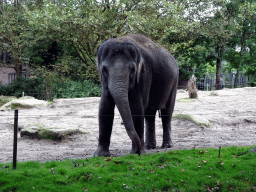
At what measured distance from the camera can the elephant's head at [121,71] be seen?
506cm

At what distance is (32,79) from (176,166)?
16.8 metres

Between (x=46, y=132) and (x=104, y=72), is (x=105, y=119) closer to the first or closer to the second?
(x=104, y=72)

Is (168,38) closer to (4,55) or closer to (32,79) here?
(32,79)

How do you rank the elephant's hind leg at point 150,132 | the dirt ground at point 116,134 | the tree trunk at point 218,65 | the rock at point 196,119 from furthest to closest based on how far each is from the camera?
the tree trunk at point 218,65 → the rock at point 196,119 → the elephant's hind leg at point 150,132 → the dirt ground at point 116,134

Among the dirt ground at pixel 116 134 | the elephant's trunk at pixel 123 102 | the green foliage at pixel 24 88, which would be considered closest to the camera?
the elephant's trunk at pixel 123 102

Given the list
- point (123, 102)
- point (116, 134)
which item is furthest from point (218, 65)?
point (123, 102)

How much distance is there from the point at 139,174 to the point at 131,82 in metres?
1.55

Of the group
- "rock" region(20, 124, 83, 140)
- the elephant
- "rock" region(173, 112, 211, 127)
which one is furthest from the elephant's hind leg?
"rock" region(173, 112, 211, 127)

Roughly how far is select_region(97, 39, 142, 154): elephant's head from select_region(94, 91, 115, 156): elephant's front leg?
217mm

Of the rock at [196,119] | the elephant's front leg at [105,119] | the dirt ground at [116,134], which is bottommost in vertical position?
the dirt ground at [116,134]

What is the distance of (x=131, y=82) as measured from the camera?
540cm

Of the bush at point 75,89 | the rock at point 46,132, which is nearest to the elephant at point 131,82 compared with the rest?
the rock at point 46,132

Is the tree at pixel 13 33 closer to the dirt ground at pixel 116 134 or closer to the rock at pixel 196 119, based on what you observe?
the dirt ground at pixel 116 134

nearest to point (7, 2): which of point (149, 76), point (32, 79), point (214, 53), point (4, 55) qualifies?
point (4, 55)
